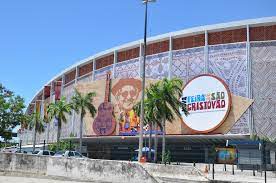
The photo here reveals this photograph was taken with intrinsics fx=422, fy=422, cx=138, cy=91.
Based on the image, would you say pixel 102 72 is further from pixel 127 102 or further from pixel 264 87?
pixel 264 87

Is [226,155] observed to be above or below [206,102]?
below

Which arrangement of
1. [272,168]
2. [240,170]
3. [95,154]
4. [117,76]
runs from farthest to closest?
[95,154], [117,76], [272,168], [240,170]

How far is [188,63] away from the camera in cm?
7131

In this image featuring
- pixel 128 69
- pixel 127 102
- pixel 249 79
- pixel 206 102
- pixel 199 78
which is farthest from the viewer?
pixel 128 69

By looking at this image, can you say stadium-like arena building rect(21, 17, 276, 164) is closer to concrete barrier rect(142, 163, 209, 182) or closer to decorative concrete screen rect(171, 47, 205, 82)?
decorative concrete screen rect(171, 47, 205, 82)

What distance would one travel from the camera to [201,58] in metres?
70.0

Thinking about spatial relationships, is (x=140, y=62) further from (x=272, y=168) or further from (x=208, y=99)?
(x=272, y=168)

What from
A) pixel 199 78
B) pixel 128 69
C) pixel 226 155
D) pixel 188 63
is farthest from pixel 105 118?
pixel 226 155

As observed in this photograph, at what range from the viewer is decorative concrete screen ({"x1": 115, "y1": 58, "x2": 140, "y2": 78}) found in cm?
7894

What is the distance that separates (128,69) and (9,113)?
43.6 m

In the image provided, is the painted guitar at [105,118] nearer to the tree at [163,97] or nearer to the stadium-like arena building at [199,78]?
the stadium-like arena building at [199,78]

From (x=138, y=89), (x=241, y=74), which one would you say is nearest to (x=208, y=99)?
(x=241, y=74)

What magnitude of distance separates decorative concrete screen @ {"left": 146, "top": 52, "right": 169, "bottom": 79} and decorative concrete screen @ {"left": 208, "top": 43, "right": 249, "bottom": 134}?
852cm

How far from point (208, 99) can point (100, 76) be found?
2854cm
